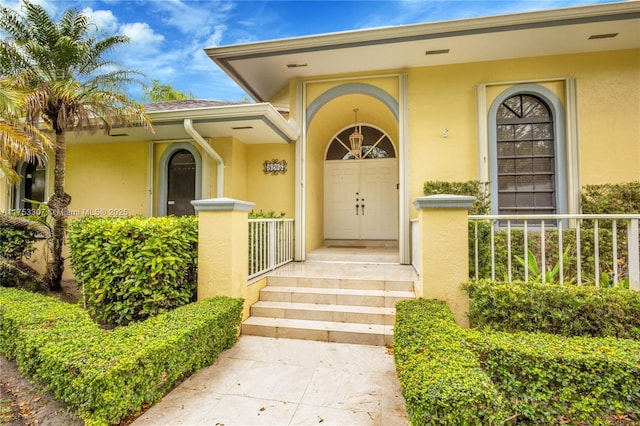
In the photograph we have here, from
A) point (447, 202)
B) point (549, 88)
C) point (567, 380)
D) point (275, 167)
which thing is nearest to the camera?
point (567, 380)

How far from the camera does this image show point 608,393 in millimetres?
2051

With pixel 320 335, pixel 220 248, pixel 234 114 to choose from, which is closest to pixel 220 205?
pixel 220 248

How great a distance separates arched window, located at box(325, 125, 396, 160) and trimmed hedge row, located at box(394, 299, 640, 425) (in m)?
6.34

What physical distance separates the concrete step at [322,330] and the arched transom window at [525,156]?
379 centimetres

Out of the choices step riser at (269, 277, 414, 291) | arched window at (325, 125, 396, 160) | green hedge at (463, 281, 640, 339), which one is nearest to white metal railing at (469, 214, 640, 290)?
green hedge at (463, 281, 640, 339)

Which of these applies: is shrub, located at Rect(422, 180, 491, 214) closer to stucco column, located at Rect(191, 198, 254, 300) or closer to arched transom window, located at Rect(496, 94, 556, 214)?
arched transom window, located at Rect(496, 94, 556, 214)

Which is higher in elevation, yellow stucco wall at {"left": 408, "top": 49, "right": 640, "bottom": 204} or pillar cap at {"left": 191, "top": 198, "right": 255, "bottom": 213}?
yellow stucco wall at {"left": 408, "top": 49, "right": 640, "bottom": 204}

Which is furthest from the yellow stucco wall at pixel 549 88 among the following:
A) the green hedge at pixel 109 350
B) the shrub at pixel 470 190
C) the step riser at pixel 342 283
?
the green hedge at pixel 109 350

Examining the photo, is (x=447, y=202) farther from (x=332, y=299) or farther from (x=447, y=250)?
(x=332, y=299)

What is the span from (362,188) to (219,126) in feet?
13.4

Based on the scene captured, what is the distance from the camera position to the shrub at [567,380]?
204 cm

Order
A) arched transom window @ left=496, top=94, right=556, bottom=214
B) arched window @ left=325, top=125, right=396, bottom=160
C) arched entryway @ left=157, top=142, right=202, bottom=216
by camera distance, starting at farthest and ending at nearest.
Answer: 1. arched window @ left=325, top=125, right=396, bottom=160
2. arched entryway @ left=157, top=142, right=202, bottom=216
3. arched transom window @ left=496, top=94, right=556, bottom=214

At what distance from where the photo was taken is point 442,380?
5.89 feet

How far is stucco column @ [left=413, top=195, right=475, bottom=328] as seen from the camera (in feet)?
11.1
